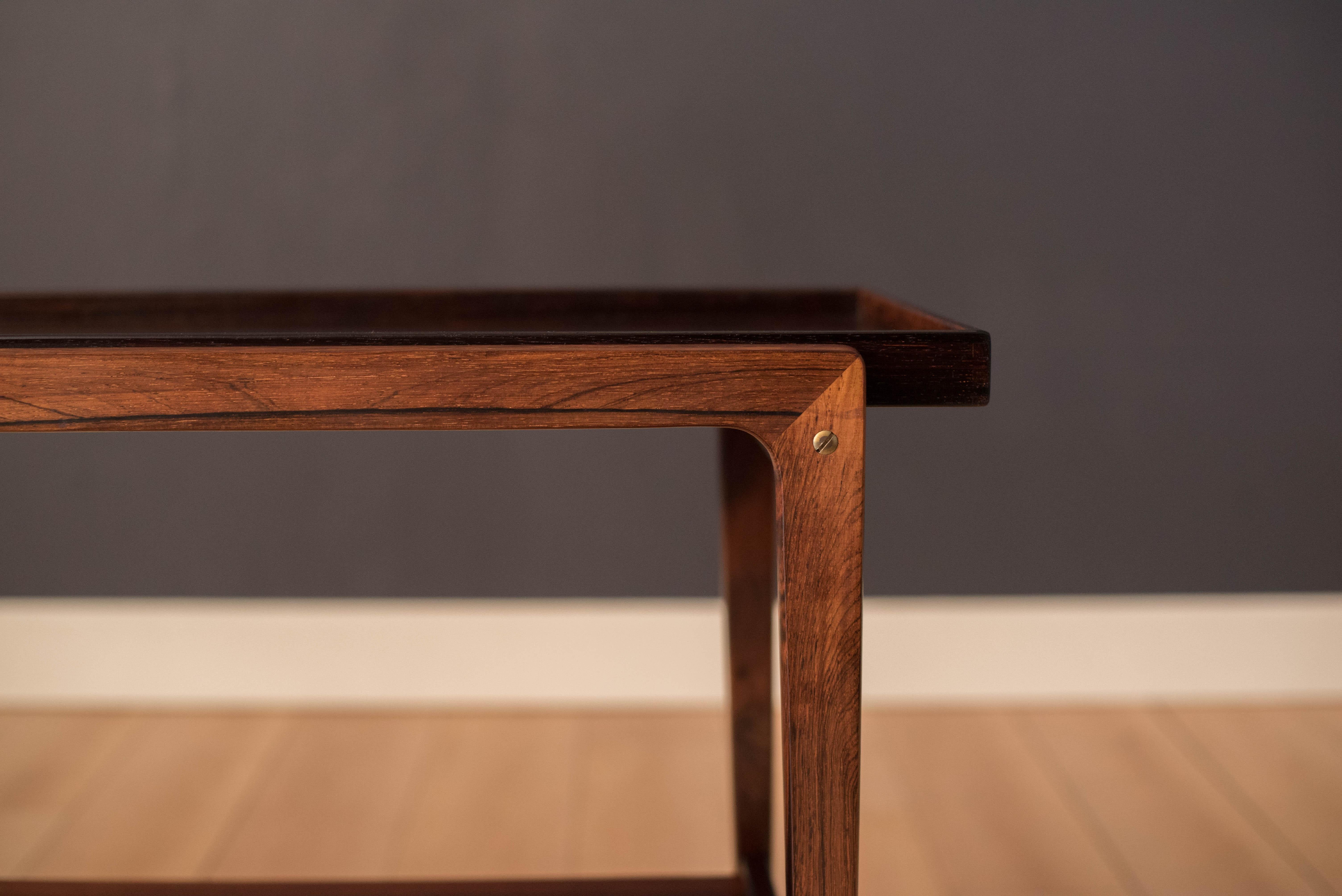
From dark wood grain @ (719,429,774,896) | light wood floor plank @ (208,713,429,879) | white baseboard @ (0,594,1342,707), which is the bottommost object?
light wood floor plank @ (208,713,429,879)

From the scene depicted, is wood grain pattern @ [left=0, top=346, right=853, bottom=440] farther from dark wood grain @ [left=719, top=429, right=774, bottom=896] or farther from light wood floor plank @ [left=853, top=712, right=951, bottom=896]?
light wood floor plank @ [left=853, top=712, right=951, bottom=896]

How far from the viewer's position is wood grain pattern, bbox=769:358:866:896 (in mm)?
567

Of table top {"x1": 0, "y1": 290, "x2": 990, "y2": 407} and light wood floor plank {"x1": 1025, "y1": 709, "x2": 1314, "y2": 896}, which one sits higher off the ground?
table top {"x1": 0, "y1": 290, "x2": 990, "y2": 407}

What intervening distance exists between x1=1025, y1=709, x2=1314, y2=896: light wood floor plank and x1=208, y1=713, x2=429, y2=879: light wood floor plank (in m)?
0.87

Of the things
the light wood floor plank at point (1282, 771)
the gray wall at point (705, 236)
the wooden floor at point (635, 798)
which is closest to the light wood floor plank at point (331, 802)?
the wooden floor at point (635, 798)

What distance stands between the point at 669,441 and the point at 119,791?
856 millimetres

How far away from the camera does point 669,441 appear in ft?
5.06

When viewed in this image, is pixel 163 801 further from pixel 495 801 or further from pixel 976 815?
pixel 976 815

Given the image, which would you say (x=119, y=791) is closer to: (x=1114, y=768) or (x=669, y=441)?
(x=669, y=441)

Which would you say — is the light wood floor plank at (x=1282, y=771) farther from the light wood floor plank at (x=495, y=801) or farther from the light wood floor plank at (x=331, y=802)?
the light wood floor plank at (x=331, y=802)

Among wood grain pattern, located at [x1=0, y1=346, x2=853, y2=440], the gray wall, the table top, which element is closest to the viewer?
wood grain pattern, located at [x1=0, y1=346, x2=853, y2=440]

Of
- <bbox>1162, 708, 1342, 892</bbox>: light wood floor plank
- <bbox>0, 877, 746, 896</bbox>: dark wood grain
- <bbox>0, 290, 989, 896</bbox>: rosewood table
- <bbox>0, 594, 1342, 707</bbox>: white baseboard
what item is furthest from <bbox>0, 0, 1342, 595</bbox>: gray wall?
<bbox>0, 290, 989, 896</bbox>: rosewood table

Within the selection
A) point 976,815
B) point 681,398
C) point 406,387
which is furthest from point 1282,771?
point 406,387

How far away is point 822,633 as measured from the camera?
583 mm
